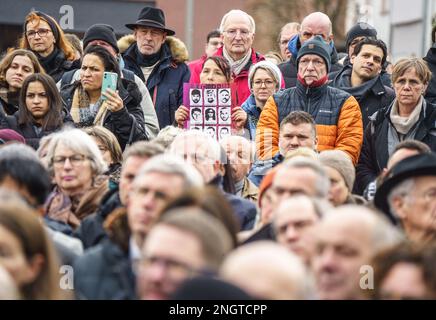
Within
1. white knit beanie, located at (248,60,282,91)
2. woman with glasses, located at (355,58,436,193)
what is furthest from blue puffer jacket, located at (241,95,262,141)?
woman with glasses, located at (355,58,436,193)

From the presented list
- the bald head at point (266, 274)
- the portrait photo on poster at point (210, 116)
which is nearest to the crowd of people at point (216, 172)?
the bald head at point (266, 274)

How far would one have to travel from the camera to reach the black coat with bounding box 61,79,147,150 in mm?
12211

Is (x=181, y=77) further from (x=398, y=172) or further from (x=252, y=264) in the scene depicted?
(x=252, y=264)

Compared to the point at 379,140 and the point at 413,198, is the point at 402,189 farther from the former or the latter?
the point at 379,140

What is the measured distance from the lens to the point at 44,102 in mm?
11891

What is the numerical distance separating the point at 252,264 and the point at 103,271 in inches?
69.6

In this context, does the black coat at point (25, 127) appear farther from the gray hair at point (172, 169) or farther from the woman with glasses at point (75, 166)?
the gray hair at point (172, 169)

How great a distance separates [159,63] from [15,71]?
1568mm

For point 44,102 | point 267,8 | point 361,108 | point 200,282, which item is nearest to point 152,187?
point 200,282

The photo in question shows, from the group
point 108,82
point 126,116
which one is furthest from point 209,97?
point 108,82

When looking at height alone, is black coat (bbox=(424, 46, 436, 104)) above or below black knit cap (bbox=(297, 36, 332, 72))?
below

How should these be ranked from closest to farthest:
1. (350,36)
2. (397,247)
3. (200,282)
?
(200,282), (397,247), (350,36)

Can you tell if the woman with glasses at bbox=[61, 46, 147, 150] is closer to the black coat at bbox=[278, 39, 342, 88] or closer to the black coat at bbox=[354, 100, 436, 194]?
the black coat at bbox=[354, 100, 436, 194]

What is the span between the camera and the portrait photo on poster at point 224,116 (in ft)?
39.7
